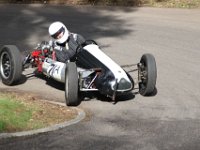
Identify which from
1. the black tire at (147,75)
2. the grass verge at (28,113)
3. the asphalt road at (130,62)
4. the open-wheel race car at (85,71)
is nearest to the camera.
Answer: the asphalt road at (130,62)

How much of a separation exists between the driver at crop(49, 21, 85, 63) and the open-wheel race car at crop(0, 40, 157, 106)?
5.6 inches

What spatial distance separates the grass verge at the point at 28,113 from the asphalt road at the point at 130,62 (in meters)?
0.42

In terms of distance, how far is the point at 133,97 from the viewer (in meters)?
11.7

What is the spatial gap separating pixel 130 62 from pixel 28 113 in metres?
5.23

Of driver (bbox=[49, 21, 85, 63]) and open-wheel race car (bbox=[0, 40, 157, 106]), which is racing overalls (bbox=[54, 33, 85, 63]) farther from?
open-wheel race car (bbox=[0, 40, 157, 106])

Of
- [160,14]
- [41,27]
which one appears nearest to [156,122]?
[41,27]

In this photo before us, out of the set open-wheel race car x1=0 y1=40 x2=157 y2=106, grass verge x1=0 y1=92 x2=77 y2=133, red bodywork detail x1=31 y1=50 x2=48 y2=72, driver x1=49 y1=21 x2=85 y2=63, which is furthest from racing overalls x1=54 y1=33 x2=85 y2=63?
grass verge x1=0 y1=92 x2=77 y2=133

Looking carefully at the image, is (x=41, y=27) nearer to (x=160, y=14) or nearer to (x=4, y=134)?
(x=160, y=14)

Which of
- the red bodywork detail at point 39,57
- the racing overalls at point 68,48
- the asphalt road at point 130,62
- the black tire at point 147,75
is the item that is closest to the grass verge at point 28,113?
the asphalt road at point 130,62

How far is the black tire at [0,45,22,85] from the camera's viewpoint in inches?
481

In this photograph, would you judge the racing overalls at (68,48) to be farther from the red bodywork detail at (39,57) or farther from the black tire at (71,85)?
the black tire at (71,85)

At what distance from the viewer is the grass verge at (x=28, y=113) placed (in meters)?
9.37

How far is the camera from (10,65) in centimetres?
1236

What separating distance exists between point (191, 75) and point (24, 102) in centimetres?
443
